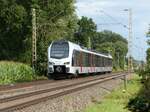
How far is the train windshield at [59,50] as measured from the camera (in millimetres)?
47594

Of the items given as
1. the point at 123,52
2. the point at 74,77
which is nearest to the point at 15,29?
the point at 74,77

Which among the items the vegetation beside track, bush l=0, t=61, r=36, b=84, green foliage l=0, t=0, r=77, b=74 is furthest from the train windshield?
green foliage l=0, t=0, r=77, b=74

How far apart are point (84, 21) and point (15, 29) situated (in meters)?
81.3

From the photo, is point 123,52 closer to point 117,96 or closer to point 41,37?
point 41,37

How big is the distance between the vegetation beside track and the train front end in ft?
9.24

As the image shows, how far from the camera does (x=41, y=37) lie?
6272 centimetres

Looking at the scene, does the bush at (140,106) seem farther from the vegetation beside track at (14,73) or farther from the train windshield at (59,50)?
the train windshield at (59,50)

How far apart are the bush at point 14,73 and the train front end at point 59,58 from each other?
2.97 metres

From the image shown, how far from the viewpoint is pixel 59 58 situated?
1874 inches

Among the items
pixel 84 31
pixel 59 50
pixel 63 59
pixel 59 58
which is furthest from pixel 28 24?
pixel 84 31

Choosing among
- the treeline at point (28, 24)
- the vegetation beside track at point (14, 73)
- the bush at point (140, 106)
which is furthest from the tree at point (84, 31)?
the bush at point (140, 106)

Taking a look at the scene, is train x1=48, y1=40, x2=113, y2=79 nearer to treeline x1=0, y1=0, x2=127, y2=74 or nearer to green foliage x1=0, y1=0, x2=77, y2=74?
treeline x1=0, y1=0, x2=127, y2=74

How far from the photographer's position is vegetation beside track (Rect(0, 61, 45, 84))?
4593 cm

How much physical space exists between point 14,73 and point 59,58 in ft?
14.8
